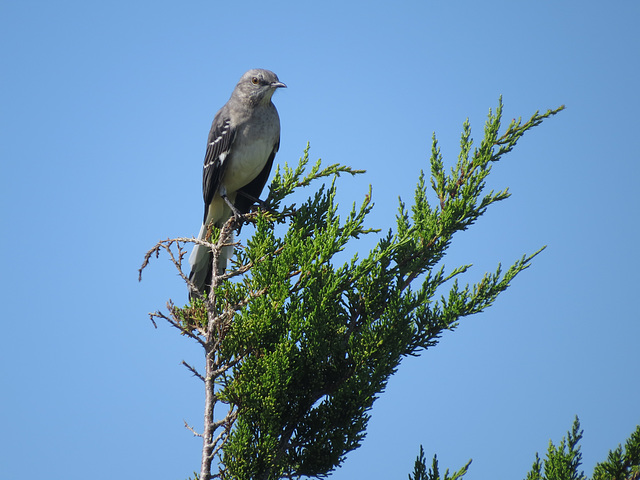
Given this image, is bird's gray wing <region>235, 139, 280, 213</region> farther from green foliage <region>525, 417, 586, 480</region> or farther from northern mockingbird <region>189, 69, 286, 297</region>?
green foliage <region>525, 417, 586, 480</region>

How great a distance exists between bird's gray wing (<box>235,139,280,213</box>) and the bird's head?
53cm

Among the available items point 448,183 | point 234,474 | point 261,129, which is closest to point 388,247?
point 448,183

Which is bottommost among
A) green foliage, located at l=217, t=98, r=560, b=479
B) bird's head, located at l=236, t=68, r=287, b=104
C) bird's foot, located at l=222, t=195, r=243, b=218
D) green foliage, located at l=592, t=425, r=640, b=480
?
green foliage, located at l=592, t=425, r=640, b=480

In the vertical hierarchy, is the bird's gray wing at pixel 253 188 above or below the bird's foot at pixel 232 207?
above

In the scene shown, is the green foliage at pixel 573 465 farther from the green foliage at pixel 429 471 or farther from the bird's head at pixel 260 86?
the bird's head at pixel 260 86

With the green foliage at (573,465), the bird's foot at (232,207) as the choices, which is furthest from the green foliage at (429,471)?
the bird's foot at (232,207)

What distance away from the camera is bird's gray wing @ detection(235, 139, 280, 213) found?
664 cm

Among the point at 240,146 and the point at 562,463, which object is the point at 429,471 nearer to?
the point at 562,463

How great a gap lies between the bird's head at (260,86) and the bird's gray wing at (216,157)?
360mm

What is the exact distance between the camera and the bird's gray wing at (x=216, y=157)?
631 centimetres

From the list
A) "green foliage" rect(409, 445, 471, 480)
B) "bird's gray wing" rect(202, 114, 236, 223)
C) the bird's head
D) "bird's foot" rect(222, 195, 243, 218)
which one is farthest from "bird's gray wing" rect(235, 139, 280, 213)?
"green foliage" rect(409, 445, 471, 480)

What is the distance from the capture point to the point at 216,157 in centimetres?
634

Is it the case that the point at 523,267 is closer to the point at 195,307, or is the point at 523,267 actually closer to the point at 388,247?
the point at 388,247

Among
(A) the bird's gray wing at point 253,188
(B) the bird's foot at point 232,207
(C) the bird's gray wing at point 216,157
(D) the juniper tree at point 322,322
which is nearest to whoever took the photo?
(D) the juniper tree at point 322,322
